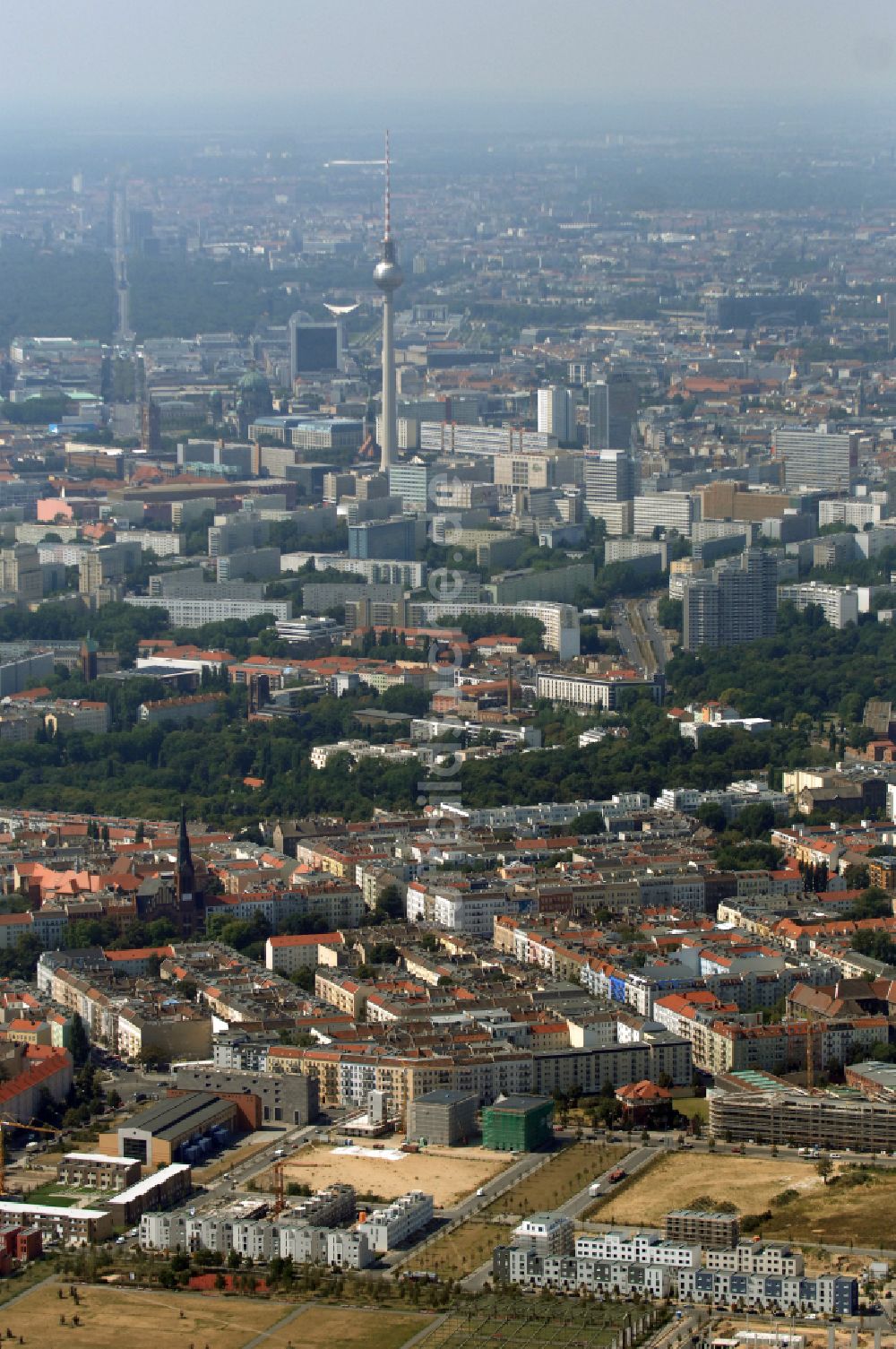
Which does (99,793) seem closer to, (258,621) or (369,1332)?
(258,621)

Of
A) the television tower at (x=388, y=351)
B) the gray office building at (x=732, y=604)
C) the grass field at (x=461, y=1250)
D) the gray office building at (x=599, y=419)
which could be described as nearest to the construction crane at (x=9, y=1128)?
the grass field at (x=461, y=1250)

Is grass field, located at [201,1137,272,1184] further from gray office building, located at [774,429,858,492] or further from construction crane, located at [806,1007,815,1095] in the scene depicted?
gray office building, located at [774,429,858,492]

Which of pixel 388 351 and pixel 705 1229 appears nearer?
pixel 705 1229

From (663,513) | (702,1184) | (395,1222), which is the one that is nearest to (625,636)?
(663,513)

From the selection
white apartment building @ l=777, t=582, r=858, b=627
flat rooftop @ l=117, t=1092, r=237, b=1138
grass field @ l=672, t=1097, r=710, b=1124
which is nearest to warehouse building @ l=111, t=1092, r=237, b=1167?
flat rooftop @ l=117, t=1092, r=237, b=1138

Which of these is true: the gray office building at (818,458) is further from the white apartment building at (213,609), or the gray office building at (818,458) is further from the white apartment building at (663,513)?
the white apartment building at (213,609)

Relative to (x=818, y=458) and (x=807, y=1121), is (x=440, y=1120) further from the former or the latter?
(x=818, y=458)
